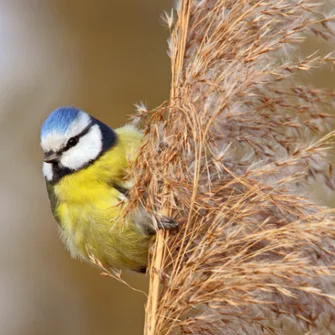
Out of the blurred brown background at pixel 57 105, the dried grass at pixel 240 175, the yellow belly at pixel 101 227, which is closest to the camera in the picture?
the dried grass at pixel 240 175

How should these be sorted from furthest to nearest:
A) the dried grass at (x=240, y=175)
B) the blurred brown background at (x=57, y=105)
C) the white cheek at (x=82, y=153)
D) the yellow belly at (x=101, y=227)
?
the blurred brown background at (x=57, y=105)
the white cheek at (x=82, y=153)
the yellow belly at (x=101, y=227)
the dried grass at (x=240, y=175)

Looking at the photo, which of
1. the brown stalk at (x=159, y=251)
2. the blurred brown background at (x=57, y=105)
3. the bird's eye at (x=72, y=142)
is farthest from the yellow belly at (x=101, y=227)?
the blurred brown background at (x=57, y=105)

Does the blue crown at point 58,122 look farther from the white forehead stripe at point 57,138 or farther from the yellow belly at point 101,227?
the yellow belly at point 101,227

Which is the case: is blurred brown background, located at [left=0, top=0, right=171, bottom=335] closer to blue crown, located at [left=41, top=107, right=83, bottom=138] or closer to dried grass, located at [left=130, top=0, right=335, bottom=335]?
blue crown, located at [left=41, top=107, right=83, bottom=138]

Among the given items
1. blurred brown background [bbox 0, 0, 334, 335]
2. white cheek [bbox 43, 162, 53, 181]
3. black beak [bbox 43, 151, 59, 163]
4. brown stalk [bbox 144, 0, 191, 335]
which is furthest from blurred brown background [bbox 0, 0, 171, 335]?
brown stalk [bbox 144, 0, 191, 335]

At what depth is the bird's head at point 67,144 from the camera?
2029 mm

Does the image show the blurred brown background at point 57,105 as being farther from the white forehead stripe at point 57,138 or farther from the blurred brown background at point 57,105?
the white forehead stripe at point 57,138

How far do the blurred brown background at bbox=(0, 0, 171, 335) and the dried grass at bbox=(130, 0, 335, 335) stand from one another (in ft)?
9.80

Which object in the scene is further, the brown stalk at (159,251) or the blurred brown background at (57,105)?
the blurred brown background at (57,105)

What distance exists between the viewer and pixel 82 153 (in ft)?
6.70

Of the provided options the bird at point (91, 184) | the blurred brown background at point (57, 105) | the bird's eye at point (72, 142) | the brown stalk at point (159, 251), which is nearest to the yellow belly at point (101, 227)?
the bird at point (91, 184)

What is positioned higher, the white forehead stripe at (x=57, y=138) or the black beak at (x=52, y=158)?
the white forehead stripe at (x=57, y=138)

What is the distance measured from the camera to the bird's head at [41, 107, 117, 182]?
203cm

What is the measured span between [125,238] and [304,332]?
29.0 inches
